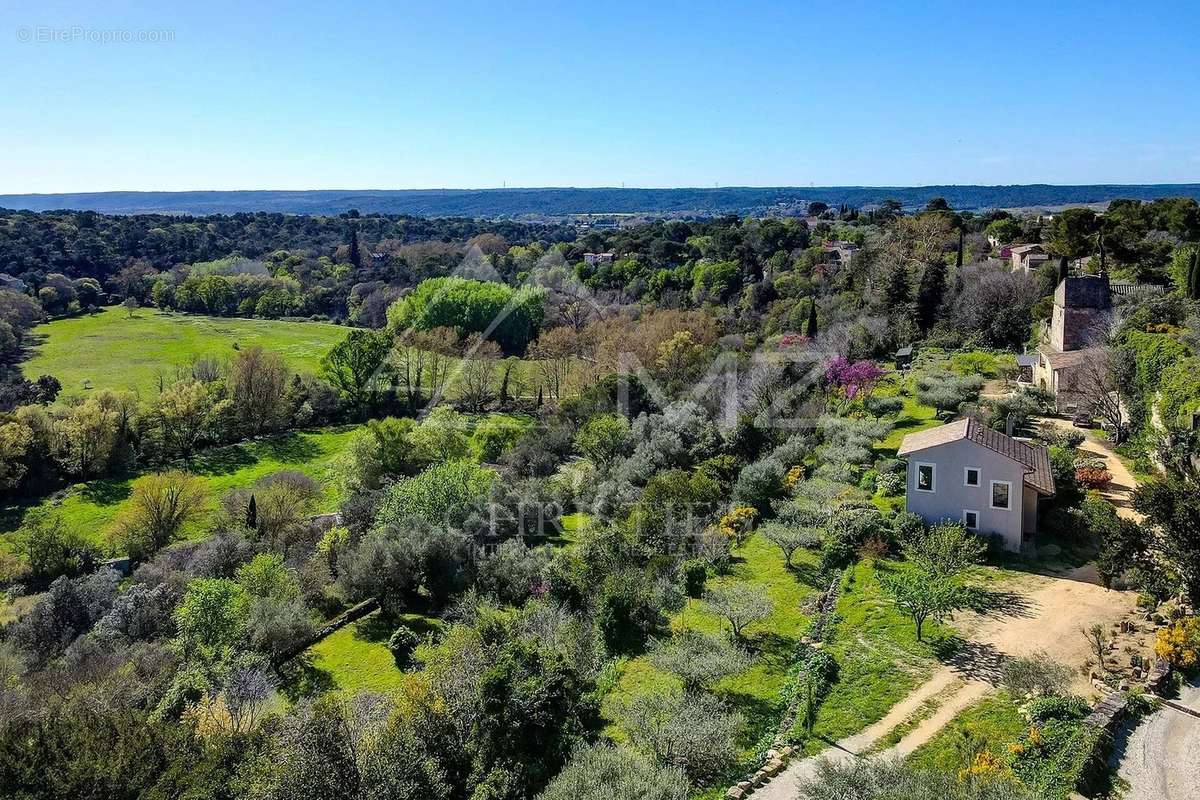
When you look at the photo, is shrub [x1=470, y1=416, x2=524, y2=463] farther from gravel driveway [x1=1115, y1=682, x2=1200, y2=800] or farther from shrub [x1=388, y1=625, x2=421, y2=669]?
gravel driveway [x1=1115, y1=682, x2=1200, y2=800]

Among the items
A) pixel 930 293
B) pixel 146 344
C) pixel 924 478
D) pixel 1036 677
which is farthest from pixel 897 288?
pixel 146 344

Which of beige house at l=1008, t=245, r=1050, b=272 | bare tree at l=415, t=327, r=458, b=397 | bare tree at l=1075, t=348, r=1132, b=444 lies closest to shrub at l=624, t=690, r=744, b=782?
bare tree at l=1075, t=348, r=1132, b=444

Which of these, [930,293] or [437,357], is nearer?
[930,293]

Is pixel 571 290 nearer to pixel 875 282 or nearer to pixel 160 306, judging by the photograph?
pixel 875 282

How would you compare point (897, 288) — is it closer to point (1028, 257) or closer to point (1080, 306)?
point (1028, 257)

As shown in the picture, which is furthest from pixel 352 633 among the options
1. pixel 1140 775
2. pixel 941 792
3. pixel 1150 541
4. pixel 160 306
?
pixel 160 306

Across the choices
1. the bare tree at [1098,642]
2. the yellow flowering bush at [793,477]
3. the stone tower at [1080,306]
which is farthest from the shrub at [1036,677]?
the stone tower at [1080,306]

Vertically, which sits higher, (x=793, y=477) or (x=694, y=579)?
(x=793, y=477)
